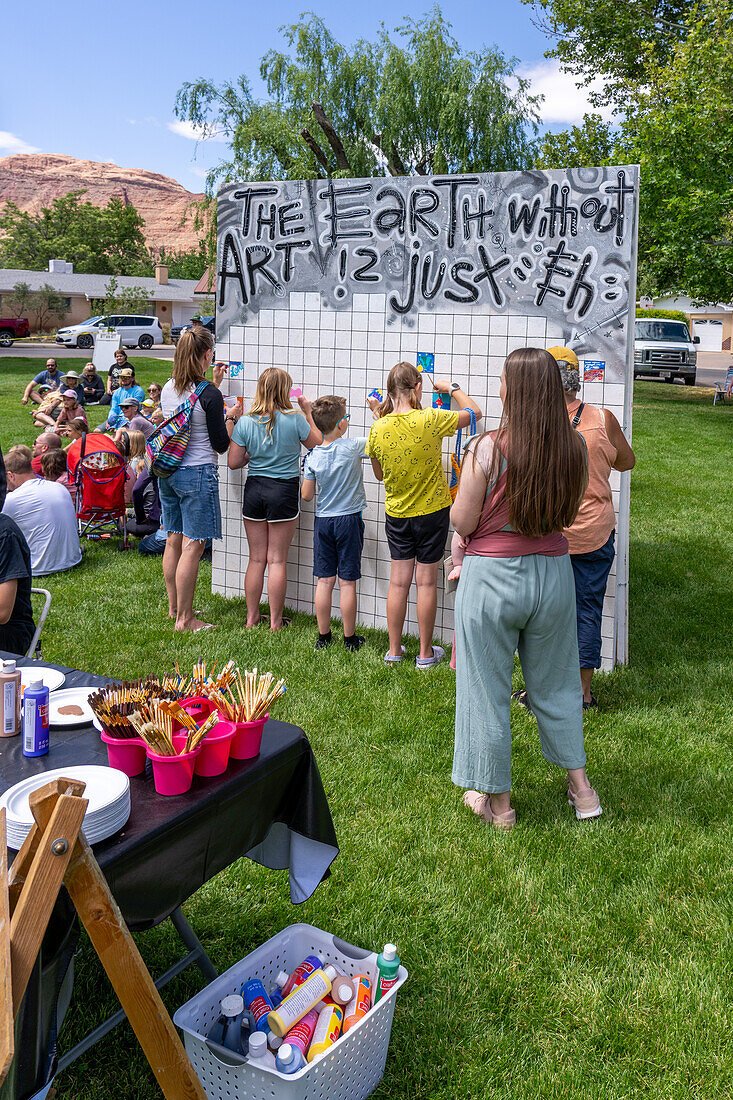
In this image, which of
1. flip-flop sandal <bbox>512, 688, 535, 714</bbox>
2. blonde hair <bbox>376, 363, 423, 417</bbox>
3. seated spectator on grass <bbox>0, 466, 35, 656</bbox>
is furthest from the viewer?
blonde hair <bbox>376, 363, 423, 417</bbox>

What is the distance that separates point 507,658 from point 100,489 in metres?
5.72

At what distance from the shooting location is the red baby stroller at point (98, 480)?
810cm

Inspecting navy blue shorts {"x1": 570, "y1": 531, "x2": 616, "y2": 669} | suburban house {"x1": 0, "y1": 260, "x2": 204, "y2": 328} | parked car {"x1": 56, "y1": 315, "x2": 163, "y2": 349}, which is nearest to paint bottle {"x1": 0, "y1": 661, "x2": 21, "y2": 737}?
navy blue shorts {"x1": 570, "y1": 531, "x2": 616, "y2": 669}

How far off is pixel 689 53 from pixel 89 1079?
20.6 meters

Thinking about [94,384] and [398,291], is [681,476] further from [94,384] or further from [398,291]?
[94,384]

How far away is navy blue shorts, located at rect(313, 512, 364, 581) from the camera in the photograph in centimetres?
568

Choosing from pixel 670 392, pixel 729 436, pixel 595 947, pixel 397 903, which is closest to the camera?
pixel 595 947

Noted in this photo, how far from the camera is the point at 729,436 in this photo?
1523cm

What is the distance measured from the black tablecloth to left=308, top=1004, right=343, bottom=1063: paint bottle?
0.38 metres

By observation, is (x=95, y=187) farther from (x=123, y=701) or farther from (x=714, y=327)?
(x=123, y=701)

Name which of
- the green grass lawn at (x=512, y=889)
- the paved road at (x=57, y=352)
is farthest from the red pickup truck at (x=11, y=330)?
the green grass lawn at (x=512, y=889)

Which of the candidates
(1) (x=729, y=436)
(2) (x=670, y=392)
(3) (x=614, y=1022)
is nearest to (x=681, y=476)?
(1) (x=729, y=436)

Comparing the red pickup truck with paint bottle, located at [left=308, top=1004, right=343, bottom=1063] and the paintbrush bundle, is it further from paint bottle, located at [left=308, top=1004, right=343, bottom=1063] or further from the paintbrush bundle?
paint bottle, located at [left=308, top=1004, right=343, bottom=1063]

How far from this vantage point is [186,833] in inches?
85.0
